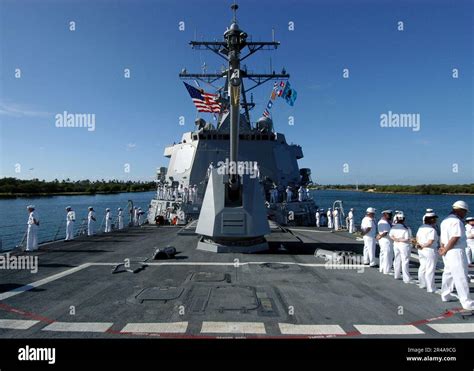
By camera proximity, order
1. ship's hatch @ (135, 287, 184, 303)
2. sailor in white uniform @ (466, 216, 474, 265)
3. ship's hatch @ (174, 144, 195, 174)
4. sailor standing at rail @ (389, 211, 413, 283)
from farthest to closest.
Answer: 1. ship's hatch @ (174, 144, 195, 174)
2. sailor in white uniform @ (466, 216, 474, 265)
3. sailor standing at rail @ (389, 211, 413, 283)
4. ship's hatch @ (135, 287, 184, 303)

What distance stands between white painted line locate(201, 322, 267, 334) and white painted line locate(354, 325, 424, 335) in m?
1.12

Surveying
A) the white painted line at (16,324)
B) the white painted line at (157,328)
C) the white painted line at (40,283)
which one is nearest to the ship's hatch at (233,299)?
the white painted line at (157,328)

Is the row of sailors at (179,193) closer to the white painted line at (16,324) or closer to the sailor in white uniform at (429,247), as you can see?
the sailor in white uniform at (429,247)

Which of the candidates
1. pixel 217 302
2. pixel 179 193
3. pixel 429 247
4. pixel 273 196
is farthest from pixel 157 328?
pixel 179 193

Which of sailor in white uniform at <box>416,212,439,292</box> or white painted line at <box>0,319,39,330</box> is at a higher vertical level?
sailor in white uniform at <box>416,212,439,292</box>

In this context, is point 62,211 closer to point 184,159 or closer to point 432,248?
point 184,159

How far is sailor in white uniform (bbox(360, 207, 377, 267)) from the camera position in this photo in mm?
7309

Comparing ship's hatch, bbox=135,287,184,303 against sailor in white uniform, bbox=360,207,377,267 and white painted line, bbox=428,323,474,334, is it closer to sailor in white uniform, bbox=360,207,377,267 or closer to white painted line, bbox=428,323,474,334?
white painted line, bbox=428,323,474,334

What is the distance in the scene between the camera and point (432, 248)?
5.19 metres

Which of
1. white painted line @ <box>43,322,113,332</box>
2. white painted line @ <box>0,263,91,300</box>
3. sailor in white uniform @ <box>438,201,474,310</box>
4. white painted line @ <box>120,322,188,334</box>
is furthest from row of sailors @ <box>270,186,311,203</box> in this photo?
white painted line @ <box>43,322,113,332</box>

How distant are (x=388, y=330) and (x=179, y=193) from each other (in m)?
15.7

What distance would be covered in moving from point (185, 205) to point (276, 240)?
7.78m
